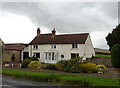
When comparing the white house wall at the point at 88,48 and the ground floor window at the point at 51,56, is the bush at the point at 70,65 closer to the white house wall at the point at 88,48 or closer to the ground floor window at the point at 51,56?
the white house wall at the point at 88,48

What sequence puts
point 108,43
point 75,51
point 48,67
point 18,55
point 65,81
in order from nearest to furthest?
point 65,81, point 48,67, point 75,51, point 18,55, point 108,43

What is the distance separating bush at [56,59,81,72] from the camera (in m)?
25.8

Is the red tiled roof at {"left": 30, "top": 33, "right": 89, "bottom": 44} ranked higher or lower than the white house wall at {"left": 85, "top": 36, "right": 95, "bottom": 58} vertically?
higher

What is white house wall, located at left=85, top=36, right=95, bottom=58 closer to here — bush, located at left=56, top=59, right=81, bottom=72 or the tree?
the tree

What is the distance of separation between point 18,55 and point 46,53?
8178 mm

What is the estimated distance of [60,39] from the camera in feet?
157

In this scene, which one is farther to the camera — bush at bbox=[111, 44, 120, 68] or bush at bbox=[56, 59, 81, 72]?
bush at bbox=[111, 44, 120, 68]

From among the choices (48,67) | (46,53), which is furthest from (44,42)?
(48,67)

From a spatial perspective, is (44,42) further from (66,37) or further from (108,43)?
(108,43)

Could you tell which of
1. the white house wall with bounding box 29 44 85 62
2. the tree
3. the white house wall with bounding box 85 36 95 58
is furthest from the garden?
the tree

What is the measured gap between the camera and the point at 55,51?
153 ft

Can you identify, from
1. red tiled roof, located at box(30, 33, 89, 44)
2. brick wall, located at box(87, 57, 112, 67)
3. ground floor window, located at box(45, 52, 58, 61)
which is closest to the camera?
brick wall, located at box(87, 57, 112, 67)

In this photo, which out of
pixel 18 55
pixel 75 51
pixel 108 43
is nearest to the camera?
pixel 75 51

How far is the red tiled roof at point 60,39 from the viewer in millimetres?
44756
